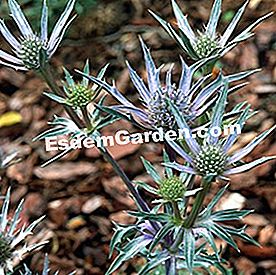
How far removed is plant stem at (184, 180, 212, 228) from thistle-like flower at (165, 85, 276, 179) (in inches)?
1.2

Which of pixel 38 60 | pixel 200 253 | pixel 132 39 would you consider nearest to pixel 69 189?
pixel 132 39

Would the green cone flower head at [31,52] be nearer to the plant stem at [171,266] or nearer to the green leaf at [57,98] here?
the green leaf at [57,98]

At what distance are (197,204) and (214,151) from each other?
13 centimetres

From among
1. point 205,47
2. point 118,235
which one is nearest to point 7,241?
point 118,235

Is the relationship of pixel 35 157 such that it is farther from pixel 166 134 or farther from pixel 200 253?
pixel 166 134

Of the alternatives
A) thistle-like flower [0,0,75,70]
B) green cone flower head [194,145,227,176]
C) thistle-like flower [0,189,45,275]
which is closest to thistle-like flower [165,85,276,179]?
green cone flower head [194,145,227,176]

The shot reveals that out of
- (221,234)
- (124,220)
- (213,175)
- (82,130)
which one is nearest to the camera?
(213,175)

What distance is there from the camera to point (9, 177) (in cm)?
257

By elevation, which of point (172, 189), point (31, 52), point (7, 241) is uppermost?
point (31, 52)

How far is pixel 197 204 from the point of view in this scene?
1.33 m

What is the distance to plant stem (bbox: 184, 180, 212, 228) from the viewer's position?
50.4 inches

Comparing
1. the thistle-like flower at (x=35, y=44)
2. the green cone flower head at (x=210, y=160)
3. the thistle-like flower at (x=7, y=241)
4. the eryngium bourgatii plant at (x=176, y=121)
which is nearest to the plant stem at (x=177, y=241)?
the eryngium bourgatii plant at (x=176, y=121)

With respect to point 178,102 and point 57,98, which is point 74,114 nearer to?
point 57,98

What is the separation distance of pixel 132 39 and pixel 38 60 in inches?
63.4
